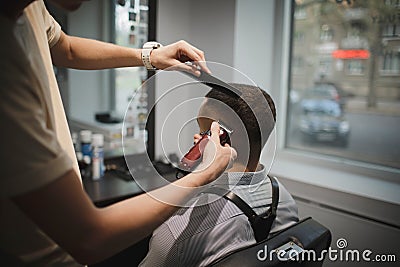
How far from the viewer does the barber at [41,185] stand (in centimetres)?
53

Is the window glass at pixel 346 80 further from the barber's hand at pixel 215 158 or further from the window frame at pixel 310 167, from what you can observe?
the barber's hand at pixel 215 158

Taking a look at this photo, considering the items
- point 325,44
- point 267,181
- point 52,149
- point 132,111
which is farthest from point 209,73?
point 325,44

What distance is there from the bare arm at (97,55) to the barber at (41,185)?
0.31m

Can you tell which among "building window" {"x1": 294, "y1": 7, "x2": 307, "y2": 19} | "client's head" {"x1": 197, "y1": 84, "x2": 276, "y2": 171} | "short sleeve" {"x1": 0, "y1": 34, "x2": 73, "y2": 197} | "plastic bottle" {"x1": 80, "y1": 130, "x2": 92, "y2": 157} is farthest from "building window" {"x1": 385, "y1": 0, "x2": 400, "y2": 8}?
"short sleeve" {"x1": 0, "y1": 34, "x2": 73, "y2": 197}

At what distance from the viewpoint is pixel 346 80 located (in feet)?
6.81

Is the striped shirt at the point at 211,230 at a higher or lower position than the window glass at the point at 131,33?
lower

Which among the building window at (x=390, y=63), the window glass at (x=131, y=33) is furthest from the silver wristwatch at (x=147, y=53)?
the building window at (x=390, y=63)

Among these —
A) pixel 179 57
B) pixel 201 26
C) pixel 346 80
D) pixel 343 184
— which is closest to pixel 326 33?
pixel 346 80

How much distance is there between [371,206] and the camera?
1637mm

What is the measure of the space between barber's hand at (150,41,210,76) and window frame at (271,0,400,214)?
3.50 ft

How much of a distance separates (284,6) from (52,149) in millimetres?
1935

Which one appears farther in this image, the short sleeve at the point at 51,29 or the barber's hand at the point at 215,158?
the short sleeve at the point at 51,29

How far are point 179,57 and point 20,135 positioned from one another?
549mm

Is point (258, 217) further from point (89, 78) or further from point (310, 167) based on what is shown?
point (89, 78)
